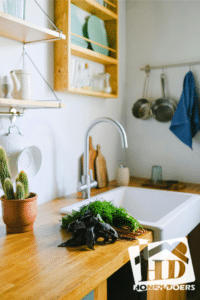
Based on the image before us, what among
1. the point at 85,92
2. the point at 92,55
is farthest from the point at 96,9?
the point at 85,92

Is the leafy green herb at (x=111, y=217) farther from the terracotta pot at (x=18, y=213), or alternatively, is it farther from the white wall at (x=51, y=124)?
the white wall at (x=51, y=124)

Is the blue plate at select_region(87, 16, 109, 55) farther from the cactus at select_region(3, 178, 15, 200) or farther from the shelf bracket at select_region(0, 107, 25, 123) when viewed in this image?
the cactus at select_region(3, 178, 15, 200)

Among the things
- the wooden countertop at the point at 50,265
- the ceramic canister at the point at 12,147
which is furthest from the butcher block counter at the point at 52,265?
the ceramic canister at the point at 12,147

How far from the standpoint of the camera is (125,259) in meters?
1.08

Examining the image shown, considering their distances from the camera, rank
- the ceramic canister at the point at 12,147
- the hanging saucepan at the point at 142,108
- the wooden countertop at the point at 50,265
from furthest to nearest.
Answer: the hanging saucepan at the point at 142,108
the ceramic canister at the point at 12,147
the wooden countertop at the point at 50,265

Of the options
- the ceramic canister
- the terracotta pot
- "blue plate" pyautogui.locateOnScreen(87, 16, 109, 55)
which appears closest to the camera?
the terracotta pot

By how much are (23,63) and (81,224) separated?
0.91 metres

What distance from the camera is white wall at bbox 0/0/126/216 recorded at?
1578mm

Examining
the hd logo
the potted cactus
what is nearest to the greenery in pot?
the potted cactus

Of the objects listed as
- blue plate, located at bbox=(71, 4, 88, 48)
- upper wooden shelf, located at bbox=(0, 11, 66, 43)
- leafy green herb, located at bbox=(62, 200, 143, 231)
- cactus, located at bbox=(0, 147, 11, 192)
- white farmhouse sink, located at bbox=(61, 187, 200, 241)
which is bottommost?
white farmhouse sink, located at bbox=(61, 187, 200, 241)

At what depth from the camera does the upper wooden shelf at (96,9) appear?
6.08ft

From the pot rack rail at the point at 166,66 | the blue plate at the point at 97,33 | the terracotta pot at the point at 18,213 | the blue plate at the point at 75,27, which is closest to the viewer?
the terracotta pot at the point at 18,213

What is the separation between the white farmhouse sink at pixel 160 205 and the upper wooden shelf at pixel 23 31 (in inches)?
33.1

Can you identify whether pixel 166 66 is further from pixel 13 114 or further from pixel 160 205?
pixel 13 114
